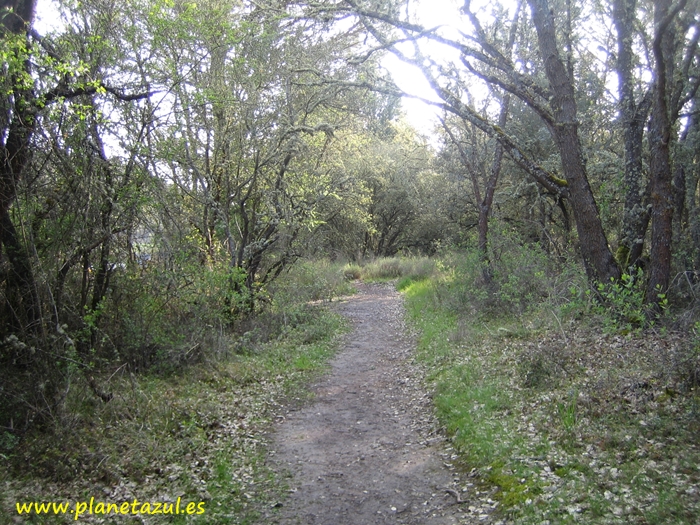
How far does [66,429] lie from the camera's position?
560 centimetres

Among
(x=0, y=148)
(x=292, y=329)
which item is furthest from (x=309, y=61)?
(x=0, y=148)

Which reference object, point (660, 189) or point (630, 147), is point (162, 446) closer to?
point (660, 189)

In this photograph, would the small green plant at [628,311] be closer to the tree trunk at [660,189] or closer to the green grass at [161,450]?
the tree trunk at [660,189]

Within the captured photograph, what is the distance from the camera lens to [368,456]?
6188mm

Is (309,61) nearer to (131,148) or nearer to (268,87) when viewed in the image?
(268,87)

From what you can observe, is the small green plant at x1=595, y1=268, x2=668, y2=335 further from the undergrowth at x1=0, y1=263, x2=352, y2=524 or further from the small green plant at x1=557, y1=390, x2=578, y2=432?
the undergrowth at x1=0, y1=263, x2=352, y2=524

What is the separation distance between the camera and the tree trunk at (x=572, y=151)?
8852 millimetres

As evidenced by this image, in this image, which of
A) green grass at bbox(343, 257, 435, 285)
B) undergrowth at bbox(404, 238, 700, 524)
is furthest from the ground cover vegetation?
green grass at bbox(343, 257, 435, 285)

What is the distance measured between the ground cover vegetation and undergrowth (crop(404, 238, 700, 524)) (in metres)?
0.03

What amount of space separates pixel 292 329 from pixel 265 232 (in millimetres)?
2639

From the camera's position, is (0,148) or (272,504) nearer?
(272,504)

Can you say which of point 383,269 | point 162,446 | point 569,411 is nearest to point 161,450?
point 162,446

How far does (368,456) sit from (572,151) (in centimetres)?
604

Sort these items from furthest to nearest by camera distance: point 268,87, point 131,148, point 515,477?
point 268,87 < point 131,148 < point 515,477
